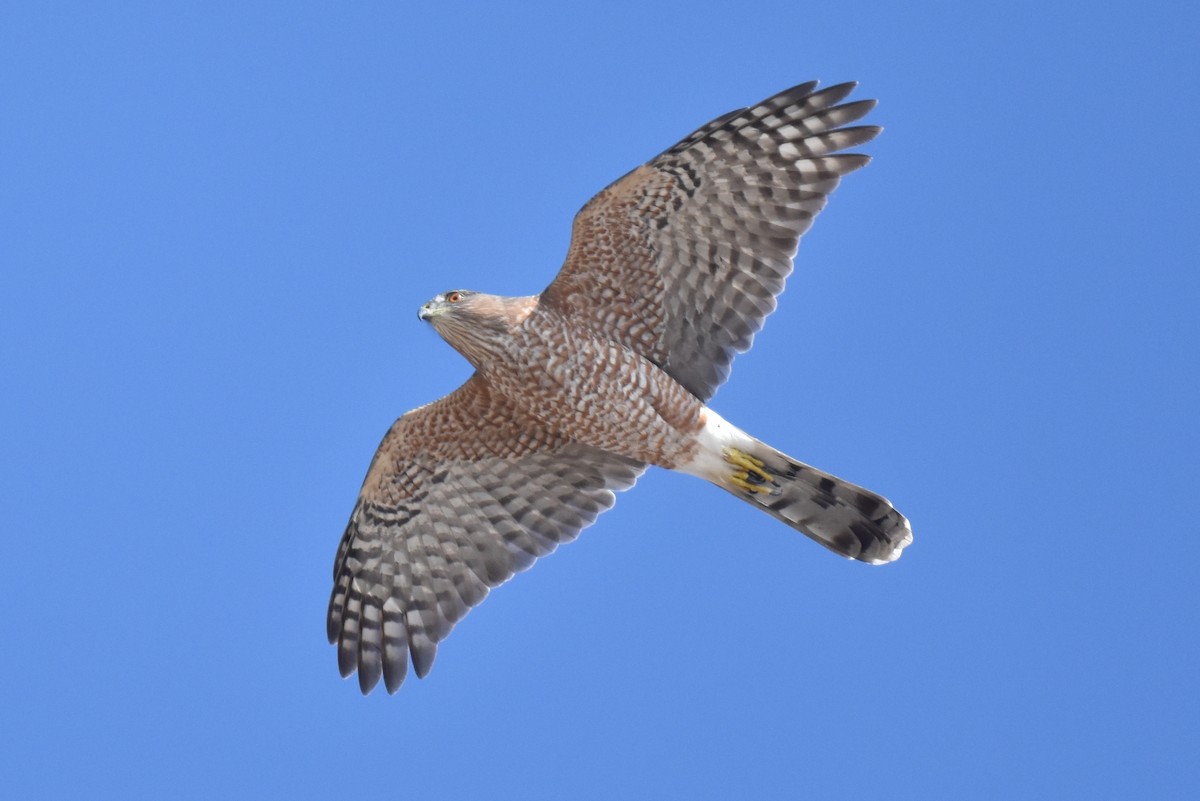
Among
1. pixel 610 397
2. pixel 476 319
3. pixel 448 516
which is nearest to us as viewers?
pixel 476 319

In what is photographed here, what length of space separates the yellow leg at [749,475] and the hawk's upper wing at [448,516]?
803mm


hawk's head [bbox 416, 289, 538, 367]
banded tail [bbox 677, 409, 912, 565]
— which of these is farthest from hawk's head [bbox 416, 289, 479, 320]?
banded tail [bbox 677, 409, 912, 565]

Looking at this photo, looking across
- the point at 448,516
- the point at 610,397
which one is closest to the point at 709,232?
the point at 610,397

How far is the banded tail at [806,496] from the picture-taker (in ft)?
34.9

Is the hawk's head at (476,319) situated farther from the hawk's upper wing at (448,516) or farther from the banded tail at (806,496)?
the banded tail at (806,496)

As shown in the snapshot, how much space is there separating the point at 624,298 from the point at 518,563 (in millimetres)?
2042

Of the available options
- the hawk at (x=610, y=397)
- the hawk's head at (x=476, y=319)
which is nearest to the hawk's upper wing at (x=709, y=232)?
the hawk at (x=610, y=397)

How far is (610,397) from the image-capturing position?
34.9ft

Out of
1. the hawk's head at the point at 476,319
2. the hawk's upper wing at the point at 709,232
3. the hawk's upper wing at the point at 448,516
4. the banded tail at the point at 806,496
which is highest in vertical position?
the hawk's upper wing at the point at 709,232

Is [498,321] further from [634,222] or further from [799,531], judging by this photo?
[799,531]

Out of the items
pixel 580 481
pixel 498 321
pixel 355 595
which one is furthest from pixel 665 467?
pixel 355 595

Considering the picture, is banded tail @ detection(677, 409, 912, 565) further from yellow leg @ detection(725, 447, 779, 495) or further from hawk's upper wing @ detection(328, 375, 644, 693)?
hawk's upper wing @ detection(328, 375, 644, 693)

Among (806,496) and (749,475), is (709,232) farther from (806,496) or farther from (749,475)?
(806,496)

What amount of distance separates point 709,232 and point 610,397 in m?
1.23
